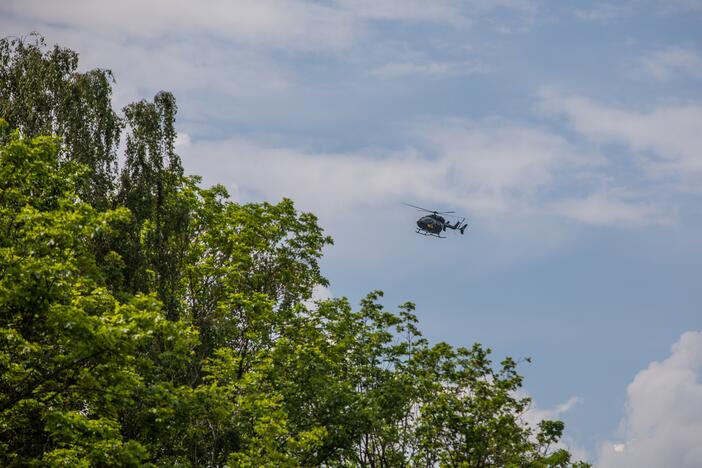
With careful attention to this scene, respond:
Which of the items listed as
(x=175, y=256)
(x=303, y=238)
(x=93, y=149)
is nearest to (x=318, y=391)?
(x=175, y=256)

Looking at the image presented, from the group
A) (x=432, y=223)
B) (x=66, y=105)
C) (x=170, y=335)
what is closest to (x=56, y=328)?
(x=170, y=335)

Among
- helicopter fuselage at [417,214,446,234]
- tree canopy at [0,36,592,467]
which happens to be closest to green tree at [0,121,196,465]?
tree canopy at [0,36,592,467]

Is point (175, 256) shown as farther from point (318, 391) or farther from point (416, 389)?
point (416, 389)

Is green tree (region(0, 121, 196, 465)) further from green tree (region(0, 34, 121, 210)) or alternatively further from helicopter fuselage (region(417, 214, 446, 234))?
helicopter fuselage (region(417, 214, 446, 234))

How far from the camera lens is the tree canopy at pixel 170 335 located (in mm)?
20484

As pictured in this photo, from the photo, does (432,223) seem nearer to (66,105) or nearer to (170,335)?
(66,105)

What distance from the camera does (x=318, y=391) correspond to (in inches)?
1172

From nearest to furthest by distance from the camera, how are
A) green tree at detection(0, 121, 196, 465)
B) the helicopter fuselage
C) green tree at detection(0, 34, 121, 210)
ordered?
1. green tree at detection(0, 121, 196, 465)
2. green tree at detection(0, 34, 121, 210)
3. the helicopter fuselage

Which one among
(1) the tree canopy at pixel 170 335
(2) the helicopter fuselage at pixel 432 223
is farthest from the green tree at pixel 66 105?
(2) the helicopter fuselage at pixel 432 223

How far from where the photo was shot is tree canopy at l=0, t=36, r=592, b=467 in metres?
20.5

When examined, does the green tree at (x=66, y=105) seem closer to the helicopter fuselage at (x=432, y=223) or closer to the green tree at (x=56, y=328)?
the green tree at (x=56, y=328)

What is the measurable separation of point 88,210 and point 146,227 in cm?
991

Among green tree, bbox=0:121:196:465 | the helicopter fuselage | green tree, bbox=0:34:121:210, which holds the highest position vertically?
the helicopter fuselage

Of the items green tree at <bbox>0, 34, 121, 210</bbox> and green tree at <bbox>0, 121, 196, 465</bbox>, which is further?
green tree at <bbox>0, 34, 121, 210</bbox>
